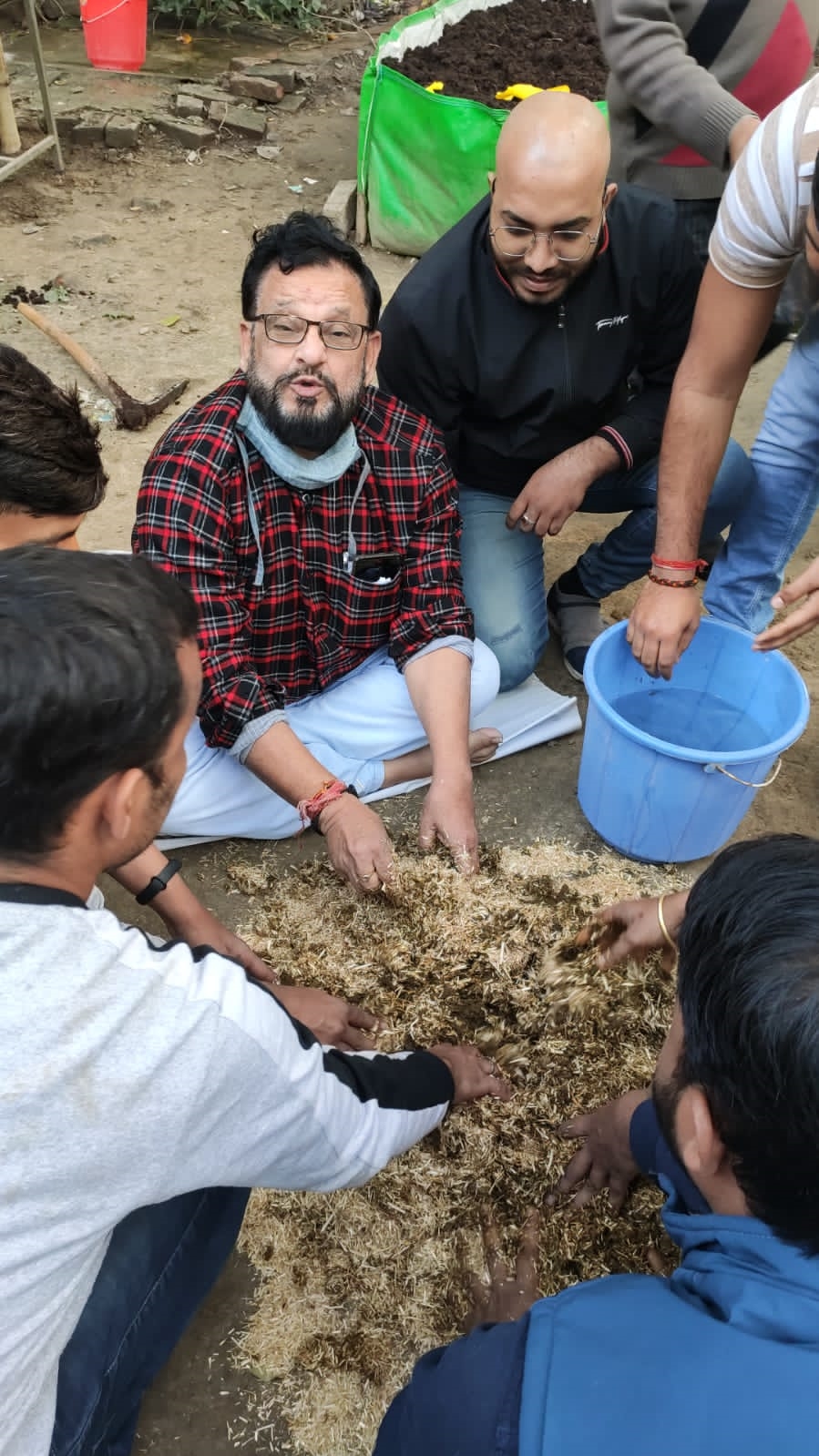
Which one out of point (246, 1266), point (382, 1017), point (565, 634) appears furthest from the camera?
point (565, 634)

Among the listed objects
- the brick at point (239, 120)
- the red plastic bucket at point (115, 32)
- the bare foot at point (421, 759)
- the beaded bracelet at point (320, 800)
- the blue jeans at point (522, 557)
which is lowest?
the bare foot at point (421, 759)

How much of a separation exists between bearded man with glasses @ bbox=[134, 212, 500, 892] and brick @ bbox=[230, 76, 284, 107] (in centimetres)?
542

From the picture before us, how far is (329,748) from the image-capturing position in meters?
2.68

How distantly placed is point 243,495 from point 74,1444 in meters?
1.79

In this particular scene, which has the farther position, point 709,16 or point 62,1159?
point 709,16

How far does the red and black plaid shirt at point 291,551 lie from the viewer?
224 cm

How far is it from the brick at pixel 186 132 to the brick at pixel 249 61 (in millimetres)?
1019

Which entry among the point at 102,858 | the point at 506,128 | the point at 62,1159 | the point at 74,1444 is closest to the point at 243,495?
the point at 506,128

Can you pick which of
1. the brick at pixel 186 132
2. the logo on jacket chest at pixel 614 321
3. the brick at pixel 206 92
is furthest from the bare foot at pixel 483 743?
the brick at pixel 206 92

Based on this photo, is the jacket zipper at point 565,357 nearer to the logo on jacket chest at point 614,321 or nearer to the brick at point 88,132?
the logo on jacket chest at point 614,321

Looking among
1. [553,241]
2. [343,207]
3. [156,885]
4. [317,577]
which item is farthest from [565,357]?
[343,207]

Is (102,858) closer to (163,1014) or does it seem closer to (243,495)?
(163,1014)

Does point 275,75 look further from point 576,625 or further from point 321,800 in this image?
point 321,800

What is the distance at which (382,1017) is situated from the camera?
2.09 m
